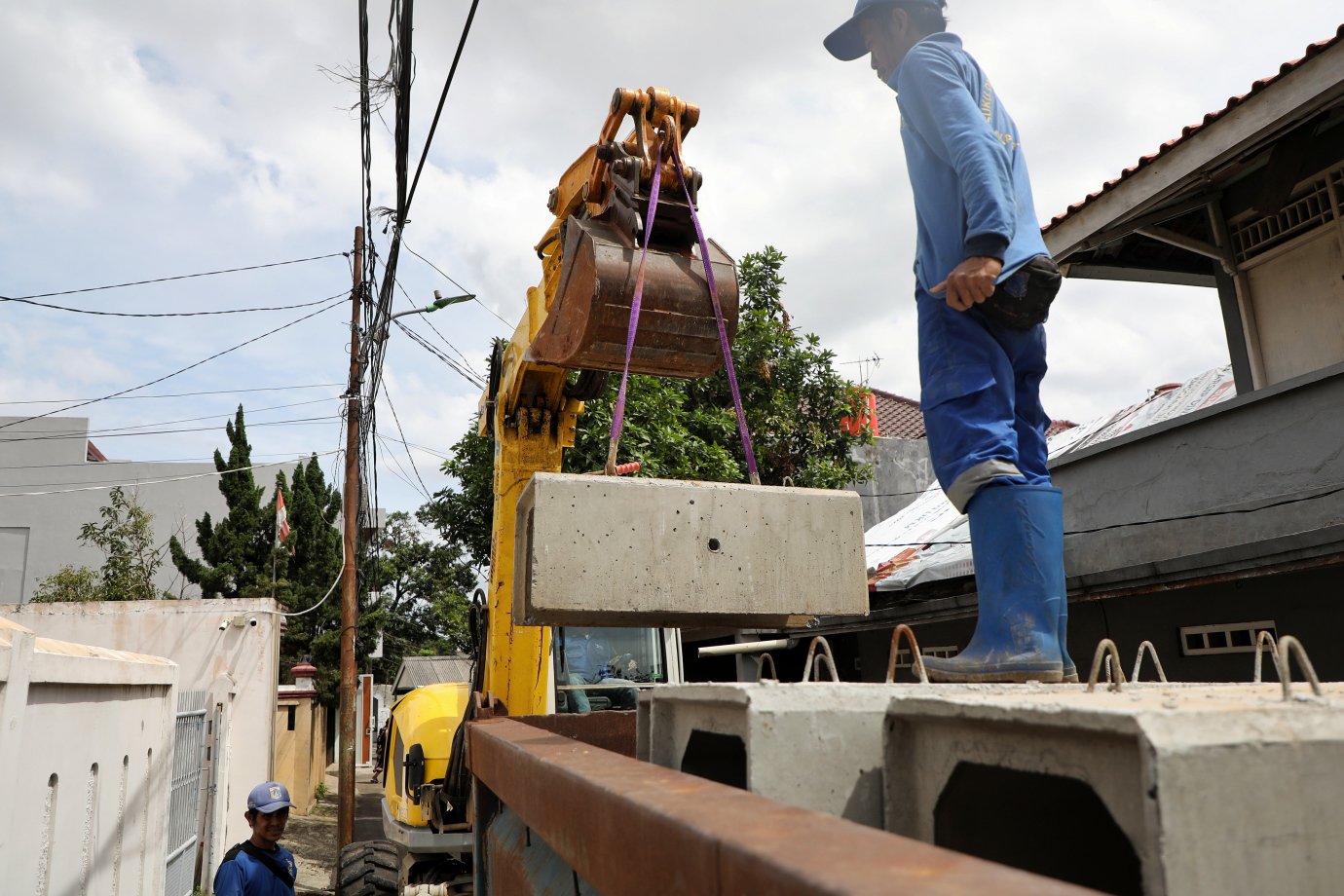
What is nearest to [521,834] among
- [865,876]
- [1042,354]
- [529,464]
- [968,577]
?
[865,876]

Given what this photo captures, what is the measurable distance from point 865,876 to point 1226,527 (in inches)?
284

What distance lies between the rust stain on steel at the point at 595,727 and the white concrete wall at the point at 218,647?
427 inches

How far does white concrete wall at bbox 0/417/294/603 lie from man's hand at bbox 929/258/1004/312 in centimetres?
3062

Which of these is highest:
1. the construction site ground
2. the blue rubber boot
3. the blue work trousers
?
the blue work trousers

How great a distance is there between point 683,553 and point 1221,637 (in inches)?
219

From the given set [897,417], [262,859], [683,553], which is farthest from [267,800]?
[897,417]

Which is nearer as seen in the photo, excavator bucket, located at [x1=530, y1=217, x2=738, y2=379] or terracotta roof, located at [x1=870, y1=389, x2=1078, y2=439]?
excavator bucket, located at [x1=530, y1=217, x2=738, y2=379]

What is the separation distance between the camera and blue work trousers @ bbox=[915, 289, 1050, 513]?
2.59m

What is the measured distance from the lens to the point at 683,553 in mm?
2746

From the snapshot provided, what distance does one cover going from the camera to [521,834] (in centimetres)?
232

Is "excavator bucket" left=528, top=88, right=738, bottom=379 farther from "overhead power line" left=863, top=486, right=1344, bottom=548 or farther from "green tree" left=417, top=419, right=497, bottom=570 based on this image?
"green tree" left=417, top=419, right=497, bottom=570

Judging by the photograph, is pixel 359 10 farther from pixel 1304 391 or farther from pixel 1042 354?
pixel 1304 391

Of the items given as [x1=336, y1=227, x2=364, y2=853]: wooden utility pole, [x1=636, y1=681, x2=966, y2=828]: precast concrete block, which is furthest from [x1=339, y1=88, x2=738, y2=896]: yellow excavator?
[x1=336, y1=227, x2=364, y2=853]: wooden utility pole

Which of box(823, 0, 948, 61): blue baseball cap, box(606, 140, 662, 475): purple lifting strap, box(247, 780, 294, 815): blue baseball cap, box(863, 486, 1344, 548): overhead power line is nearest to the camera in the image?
box(606, 140, 662, 475): purple lifting strap
